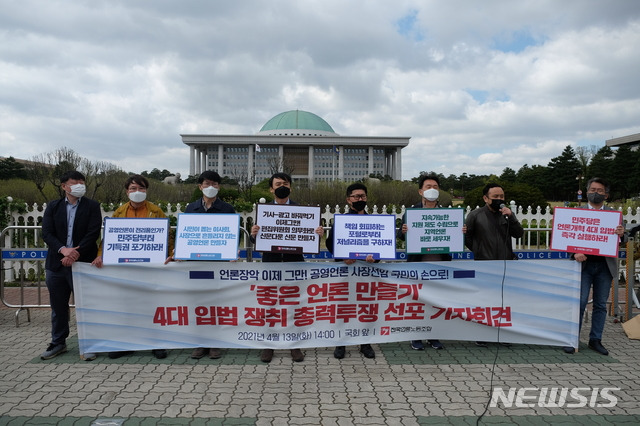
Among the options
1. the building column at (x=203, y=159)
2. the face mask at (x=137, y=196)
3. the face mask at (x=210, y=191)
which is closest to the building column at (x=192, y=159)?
the building column at (x=203, y=159)

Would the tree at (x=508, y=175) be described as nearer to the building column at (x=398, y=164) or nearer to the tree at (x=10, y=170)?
the building column at (x=398, y=164)

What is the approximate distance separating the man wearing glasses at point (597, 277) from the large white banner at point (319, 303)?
0.49 ft

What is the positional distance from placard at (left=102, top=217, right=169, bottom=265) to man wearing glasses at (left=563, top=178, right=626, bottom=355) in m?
4.68

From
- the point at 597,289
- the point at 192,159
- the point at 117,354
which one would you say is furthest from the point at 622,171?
the point at 192,159

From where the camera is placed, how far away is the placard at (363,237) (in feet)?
16.4

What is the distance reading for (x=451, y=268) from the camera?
5.11 metres

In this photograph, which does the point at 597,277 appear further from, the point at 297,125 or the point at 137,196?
the point at 297,125

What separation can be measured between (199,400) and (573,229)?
441 cm

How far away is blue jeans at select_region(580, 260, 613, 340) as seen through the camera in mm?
5094

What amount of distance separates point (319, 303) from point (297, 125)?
104 meters

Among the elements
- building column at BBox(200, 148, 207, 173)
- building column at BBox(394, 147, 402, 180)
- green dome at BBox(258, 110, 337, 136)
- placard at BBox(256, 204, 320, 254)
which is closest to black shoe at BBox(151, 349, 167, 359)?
placard at BBox(256, 204, 320, 254)

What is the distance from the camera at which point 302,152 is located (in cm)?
10244

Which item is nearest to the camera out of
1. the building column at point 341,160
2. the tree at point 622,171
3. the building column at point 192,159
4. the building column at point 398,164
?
the tree at point 622,171

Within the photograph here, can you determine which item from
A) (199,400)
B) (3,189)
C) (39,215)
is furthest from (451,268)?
(3,189)
